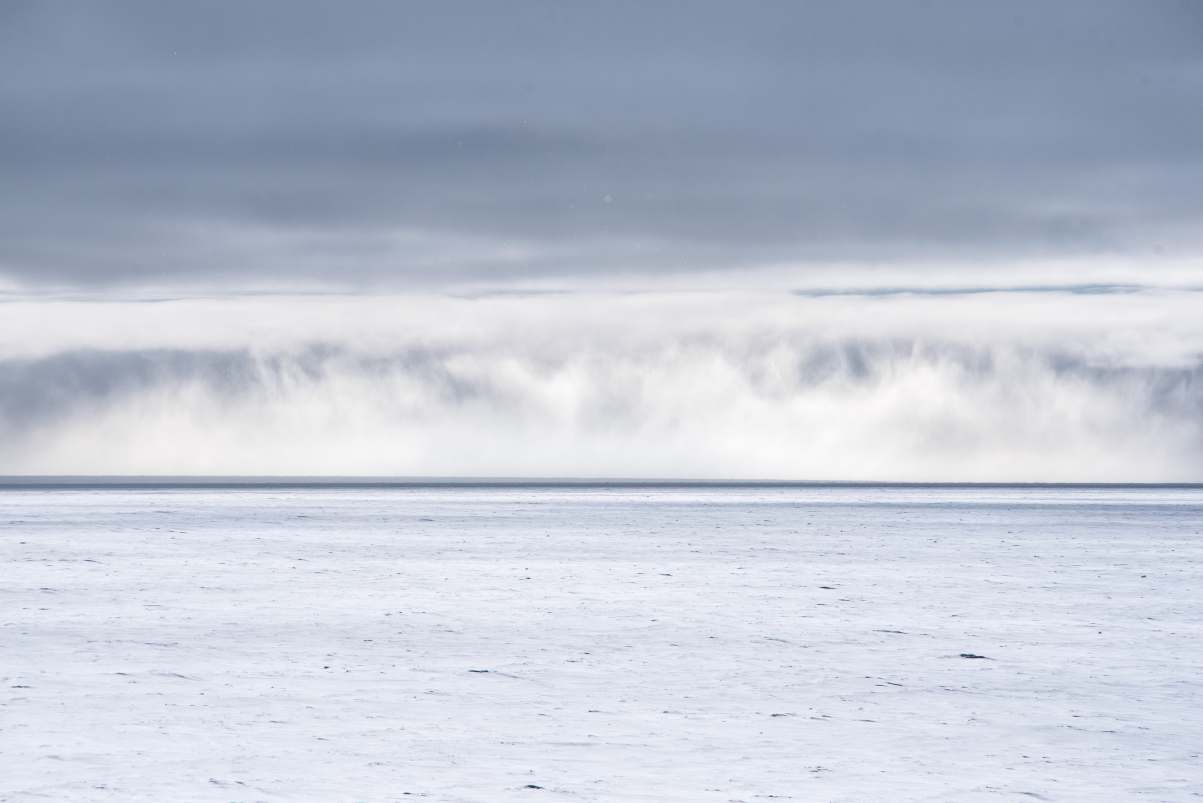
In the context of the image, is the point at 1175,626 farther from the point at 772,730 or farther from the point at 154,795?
the point at 154,795

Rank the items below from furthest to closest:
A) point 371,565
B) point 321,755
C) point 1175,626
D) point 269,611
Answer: point 371,565 → point 269,611 → point 1175,626 → point 321,755

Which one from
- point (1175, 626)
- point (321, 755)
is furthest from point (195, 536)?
point (321, 755)

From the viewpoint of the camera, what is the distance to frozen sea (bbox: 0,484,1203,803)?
9.79 meters

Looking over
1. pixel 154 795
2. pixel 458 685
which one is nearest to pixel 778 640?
pixel 458 685

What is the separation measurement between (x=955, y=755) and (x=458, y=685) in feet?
16.5

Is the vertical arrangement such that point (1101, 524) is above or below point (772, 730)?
below

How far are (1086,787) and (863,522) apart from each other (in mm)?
51323

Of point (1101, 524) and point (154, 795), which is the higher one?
point (154, 795)

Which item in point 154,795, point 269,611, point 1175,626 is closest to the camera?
point 154,795

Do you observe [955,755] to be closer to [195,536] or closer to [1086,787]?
[1086,787]

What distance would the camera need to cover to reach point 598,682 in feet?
45.9

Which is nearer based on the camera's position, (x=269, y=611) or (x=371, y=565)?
(x=269, y=611)

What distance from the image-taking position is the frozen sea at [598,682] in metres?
9.79

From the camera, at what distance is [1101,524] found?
58688 mm
